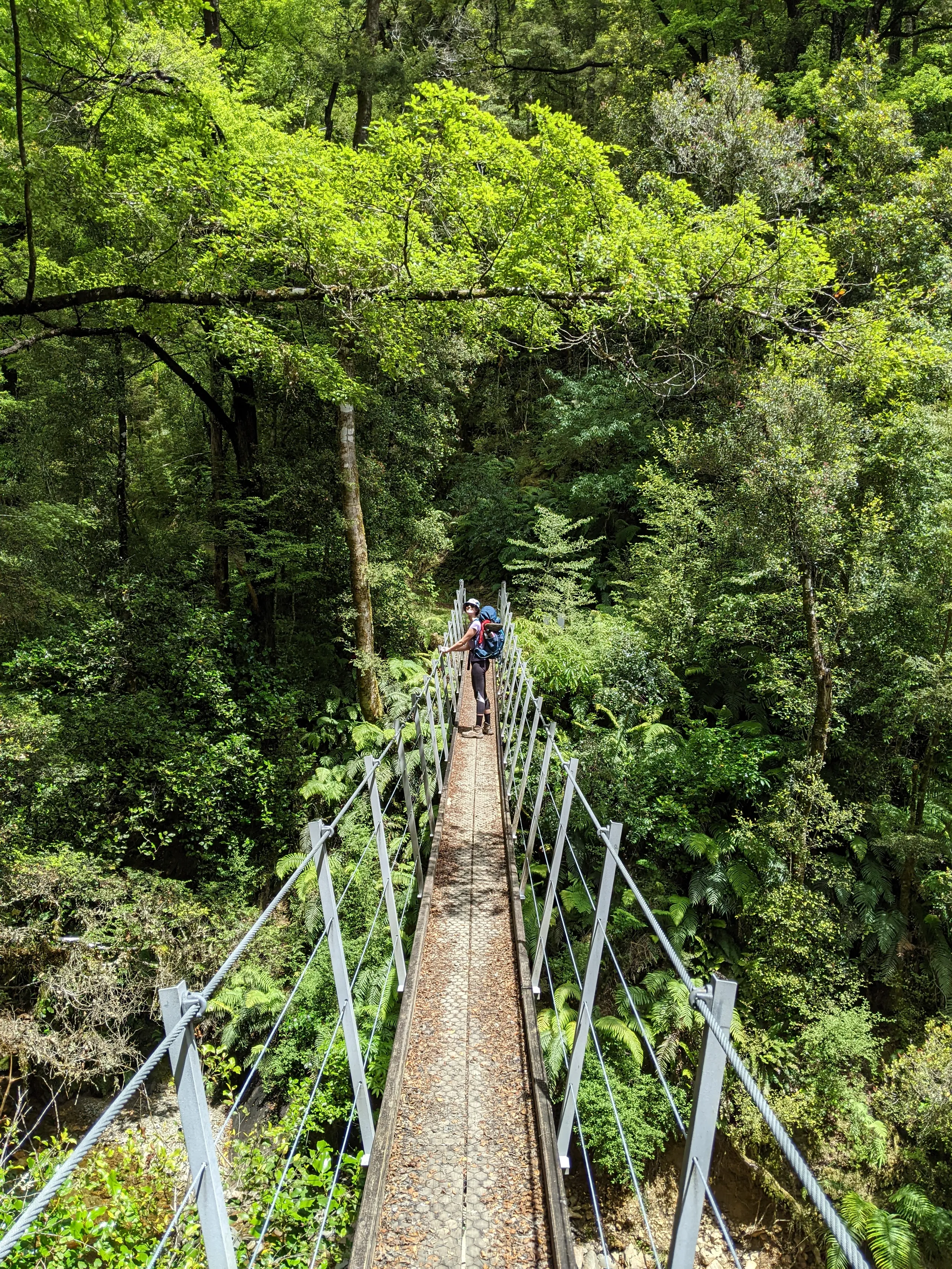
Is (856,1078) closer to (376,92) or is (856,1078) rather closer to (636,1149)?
(636,1149)

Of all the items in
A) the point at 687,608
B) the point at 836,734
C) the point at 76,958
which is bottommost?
the point at 76,958

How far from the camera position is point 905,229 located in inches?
481

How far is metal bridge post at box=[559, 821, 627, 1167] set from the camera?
3131 mm

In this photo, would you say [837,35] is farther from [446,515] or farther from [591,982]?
[591,982]

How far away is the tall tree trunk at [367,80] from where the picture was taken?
1187cm

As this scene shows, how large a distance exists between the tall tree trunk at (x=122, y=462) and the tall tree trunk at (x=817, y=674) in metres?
10.7

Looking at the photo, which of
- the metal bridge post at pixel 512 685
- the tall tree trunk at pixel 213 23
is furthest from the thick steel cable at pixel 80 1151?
the tall tree trunk at pixel 213 23

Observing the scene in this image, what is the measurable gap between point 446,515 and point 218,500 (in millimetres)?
4622

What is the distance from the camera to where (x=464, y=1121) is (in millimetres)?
3471

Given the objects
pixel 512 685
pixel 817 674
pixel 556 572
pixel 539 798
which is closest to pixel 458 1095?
pixel 539 798

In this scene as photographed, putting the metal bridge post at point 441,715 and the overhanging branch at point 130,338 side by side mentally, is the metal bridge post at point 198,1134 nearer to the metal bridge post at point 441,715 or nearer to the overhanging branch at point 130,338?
the metal bridge post at point 441,715

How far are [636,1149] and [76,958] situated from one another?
652 centimetres

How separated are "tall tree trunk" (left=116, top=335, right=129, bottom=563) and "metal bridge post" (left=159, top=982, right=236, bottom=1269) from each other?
11.8 metres

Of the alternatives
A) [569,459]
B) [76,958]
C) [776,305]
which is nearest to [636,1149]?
[76,958]
